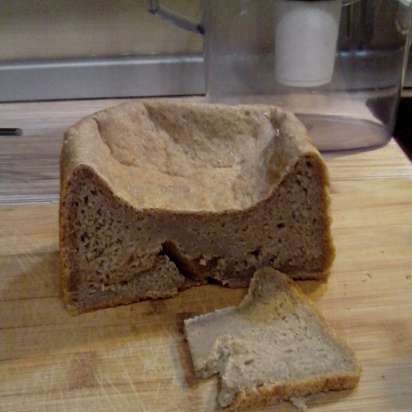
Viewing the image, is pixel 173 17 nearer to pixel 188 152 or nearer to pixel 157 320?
pixel 188 152

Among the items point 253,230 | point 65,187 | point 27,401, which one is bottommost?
point 27,401

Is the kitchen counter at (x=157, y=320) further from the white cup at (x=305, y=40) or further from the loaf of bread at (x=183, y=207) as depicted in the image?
the white cup at (x=305, y=40)

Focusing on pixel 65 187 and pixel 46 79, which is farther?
pixel 46 79

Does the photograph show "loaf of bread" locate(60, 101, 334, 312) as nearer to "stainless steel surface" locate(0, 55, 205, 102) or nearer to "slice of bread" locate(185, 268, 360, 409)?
"slice of bread" locate(185, 268, 360, 409)

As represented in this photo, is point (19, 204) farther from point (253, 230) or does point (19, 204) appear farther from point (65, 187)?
point (253, 230)

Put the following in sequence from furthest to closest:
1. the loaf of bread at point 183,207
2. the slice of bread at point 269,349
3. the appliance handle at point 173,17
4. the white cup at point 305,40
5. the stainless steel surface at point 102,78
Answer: the stainless steel surface at point 102,78, the appliance handle at point 173,17, the white cup at point 305,40, the loaf of bread at point 183,207, the slice of bread at point 269,349

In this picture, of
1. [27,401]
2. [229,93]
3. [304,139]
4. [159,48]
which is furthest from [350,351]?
[159,48]

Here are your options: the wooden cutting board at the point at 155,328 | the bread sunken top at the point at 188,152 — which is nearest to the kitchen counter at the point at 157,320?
the wooden cutting board at the point at 155,328
